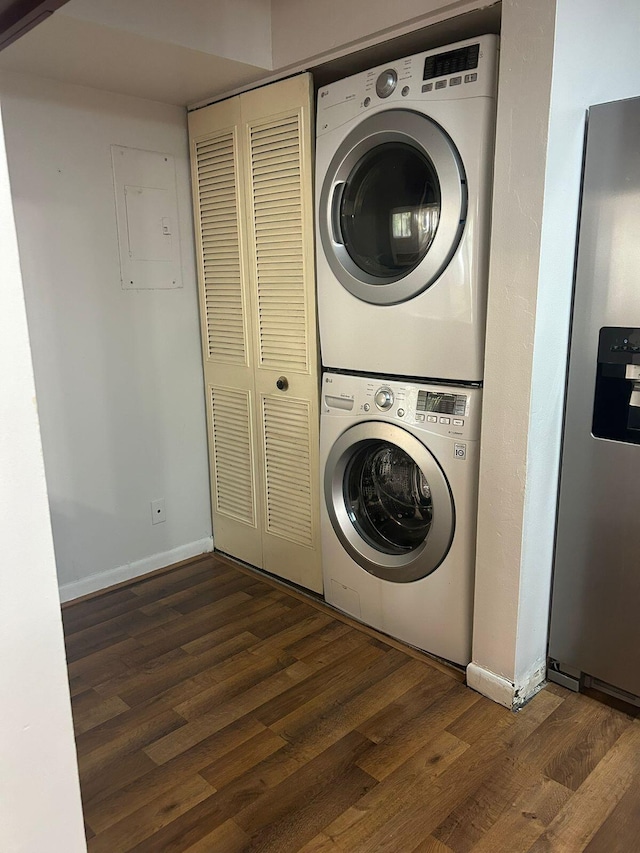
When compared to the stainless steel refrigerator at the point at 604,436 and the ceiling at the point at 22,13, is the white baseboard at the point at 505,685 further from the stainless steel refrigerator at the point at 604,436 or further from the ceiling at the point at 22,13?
the ceiling at the point at 22,13

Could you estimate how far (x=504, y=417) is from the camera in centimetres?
181

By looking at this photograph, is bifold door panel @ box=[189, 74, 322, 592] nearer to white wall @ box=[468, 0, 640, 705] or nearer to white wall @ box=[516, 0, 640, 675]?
white wall @ box=[468, 0, 640, 705]

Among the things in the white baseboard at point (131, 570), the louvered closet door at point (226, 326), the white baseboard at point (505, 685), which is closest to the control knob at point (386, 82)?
the louvered closet door at point (226, 326)

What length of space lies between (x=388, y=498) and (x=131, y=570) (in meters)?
1.23

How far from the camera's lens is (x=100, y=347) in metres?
2.60

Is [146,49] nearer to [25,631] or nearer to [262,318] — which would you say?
[262,318]

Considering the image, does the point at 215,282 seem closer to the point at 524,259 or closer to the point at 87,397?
the point at 87,397

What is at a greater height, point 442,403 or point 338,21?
point 338,21

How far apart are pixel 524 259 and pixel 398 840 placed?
57.2 inches

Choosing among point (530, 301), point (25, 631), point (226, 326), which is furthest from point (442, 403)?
point (25, 631)

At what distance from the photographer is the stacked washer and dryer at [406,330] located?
1826mm

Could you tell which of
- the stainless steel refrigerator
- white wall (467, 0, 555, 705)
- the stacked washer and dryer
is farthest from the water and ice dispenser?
the stacked washer and dryer

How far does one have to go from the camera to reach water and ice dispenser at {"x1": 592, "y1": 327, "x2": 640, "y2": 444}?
1.73m

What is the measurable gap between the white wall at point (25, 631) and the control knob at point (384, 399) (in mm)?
1377
